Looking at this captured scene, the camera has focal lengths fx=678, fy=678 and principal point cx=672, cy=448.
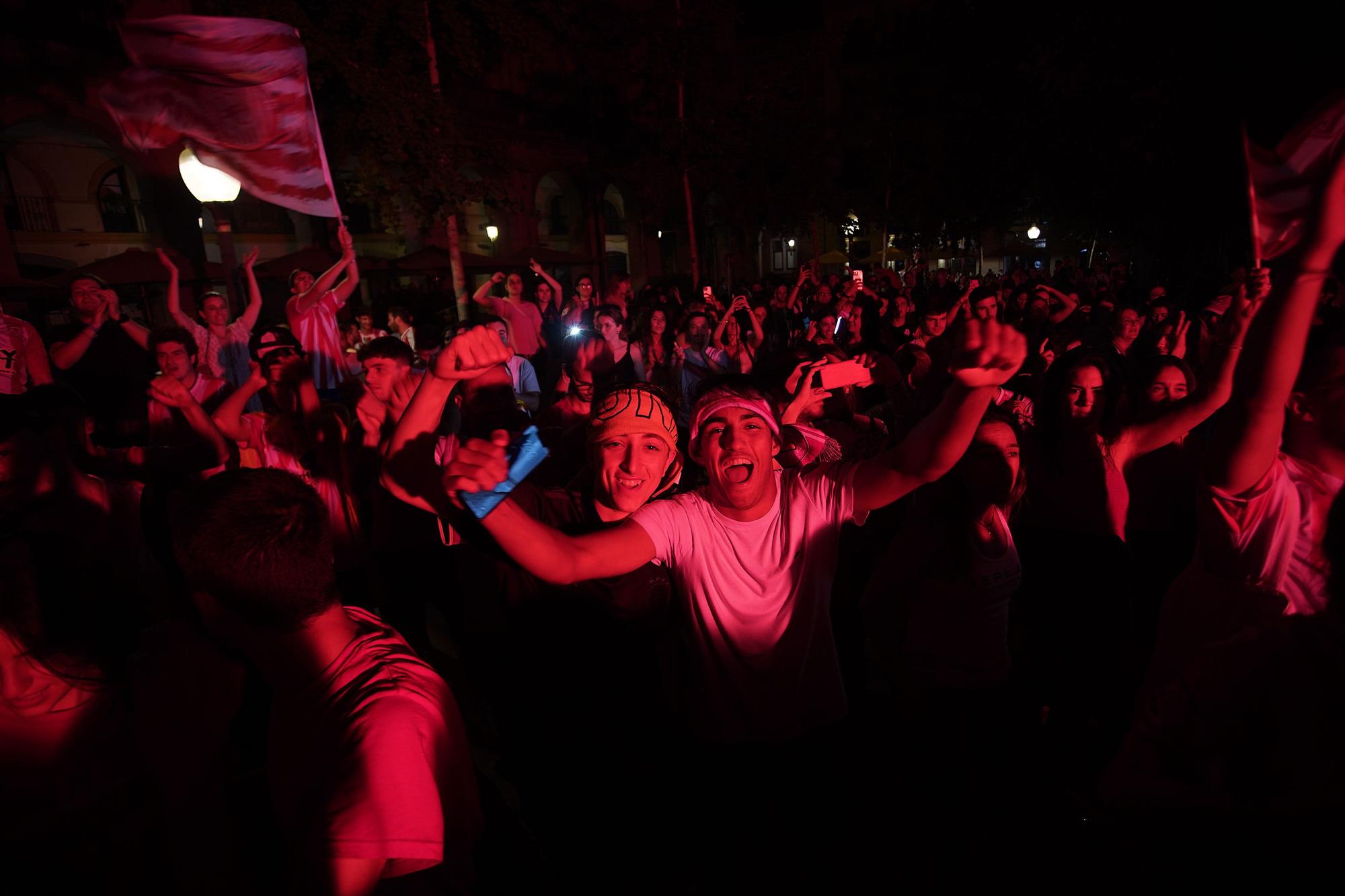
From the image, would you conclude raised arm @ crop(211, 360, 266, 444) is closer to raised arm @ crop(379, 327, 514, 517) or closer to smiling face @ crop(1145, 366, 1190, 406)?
raised arm @ crop(379, 327, 514, 517)

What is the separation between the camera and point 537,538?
188cm

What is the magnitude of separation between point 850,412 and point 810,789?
341 cm

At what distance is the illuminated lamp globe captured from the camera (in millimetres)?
6078

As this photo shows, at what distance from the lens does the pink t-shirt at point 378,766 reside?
1.33 meters

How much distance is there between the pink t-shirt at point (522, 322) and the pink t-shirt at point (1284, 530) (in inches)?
299

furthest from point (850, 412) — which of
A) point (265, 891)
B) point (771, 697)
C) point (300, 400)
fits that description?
point (265, 891)

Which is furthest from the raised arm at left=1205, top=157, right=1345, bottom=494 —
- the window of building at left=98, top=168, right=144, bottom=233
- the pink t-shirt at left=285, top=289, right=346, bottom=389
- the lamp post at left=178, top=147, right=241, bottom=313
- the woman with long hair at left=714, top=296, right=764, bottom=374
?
the window of building at left=98, top=168, right=144, bottom=233

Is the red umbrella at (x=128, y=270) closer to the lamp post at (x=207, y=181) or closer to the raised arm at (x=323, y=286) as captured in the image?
the raised arm at (x=323, y=286)

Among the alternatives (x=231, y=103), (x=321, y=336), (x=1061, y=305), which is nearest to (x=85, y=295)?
(x=321, y=336)

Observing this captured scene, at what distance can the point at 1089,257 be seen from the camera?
43.8 meters

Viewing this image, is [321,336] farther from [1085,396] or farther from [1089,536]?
[1089,536]

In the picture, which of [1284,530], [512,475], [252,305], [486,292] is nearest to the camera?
[512,475]

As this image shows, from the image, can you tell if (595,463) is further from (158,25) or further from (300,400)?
(158,25)

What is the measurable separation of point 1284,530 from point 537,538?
2279mm
